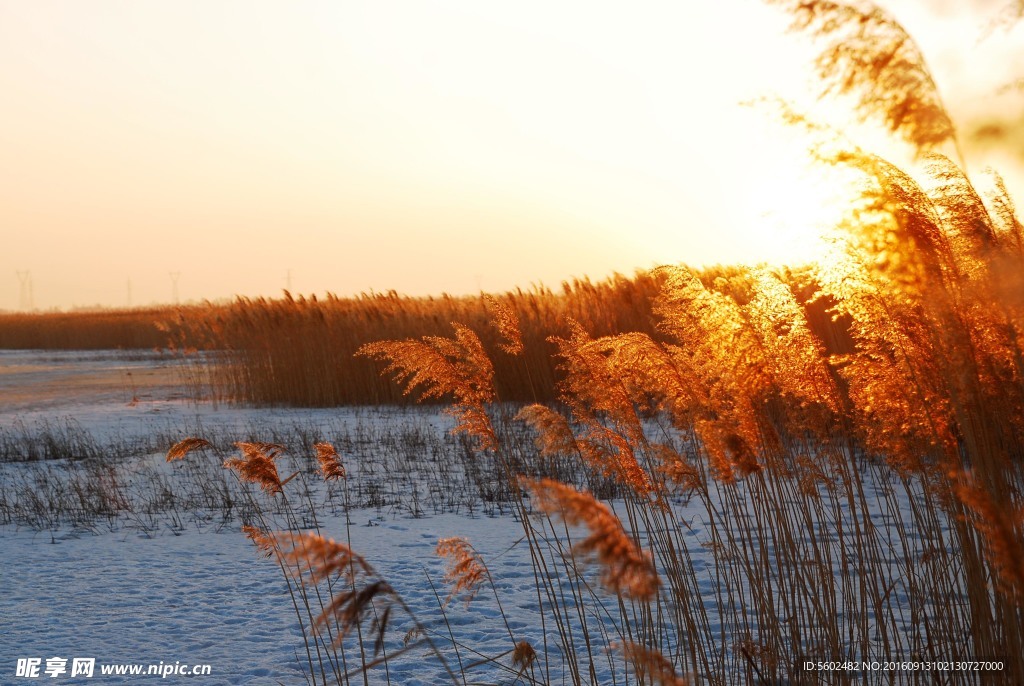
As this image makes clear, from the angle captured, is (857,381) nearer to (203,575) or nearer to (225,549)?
(203,575)

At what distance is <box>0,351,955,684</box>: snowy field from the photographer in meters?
3.70

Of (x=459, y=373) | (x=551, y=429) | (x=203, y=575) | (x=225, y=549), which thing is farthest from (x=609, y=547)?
(x=225, y=549)

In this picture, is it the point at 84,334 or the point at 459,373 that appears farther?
the point at 84,334

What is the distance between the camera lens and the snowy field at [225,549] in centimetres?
370

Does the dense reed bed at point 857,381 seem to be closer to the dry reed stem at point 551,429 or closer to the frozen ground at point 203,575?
the dry reed stem at point 551,429

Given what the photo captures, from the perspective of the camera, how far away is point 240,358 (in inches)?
585

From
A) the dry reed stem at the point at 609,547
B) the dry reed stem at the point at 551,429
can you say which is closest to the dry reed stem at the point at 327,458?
the dry reed stem at the point at 551,429

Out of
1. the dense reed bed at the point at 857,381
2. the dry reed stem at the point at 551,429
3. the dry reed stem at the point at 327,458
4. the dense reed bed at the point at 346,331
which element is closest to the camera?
the dense reed bed at the point at 857,381

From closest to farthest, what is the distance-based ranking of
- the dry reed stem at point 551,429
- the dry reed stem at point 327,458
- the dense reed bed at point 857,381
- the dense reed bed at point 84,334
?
1. the dense reed bed at point 857,381
2. the dry reed stem at point 551,429
3. the dry reed stem at point 327,458
4. the dense reed bed at point 84,334

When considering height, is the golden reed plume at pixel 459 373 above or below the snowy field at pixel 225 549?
above

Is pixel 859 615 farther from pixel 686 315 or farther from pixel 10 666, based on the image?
pixel 10 666

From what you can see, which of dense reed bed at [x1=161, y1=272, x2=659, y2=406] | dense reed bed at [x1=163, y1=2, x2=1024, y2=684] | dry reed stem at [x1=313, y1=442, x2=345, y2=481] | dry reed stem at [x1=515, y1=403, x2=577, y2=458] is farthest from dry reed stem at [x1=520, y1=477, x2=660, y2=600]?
dense reed bed at [x1=161, y1=272, x2=659, y2=406]

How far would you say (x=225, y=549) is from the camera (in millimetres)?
5559

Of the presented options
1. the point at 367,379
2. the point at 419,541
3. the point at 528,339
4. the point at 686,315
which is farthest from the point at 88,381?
the point at 686,315
